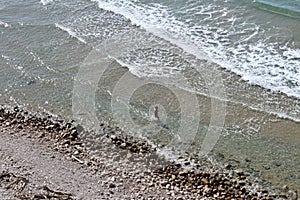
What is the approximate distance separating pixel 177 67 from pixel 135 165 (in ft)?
24.7

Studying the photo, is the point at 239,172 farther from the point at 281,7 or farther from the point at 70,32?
the point at 281,7

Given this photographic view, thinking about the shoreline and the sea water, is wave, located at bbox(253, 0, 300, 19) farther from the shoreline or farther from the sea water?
the shoreline

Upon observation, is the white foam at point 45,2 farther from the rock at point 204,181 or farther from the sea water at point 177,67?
the rock at point 204,181

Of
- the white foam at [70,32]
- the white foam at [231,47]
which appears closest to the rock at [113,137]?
the white foam at [231,47]

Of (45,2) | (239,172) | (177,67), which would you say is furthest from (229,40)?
(45,2)

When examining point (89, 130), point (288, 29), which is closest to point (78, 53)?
point (89, 130)

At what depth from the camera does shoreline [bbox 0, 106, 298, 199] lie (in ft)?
48.4

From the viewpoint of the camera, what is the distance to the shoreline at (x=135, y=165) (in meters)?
14.7

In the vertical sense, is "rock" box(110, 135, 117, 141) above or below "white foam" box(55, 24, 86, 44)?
below

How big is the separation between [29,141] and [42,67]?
589cm

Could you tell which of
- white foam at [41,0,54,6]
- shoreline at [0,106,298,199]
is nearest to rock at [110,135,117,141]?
shoreline at [0,106,298,199]

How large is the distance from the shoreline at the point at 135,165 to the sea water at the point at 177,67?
→ 73 cm

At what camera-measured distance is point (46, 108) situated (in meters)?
19.0

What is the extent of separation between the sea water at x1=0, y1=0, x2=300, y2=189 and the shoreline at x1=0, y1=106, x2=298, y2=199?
2.39ft
